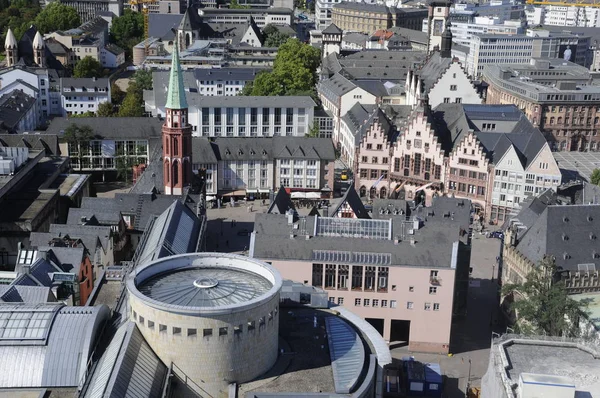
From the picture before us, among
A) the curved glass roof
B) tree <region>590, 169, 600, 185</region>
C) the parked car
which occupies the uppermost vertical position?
the curved glass roof

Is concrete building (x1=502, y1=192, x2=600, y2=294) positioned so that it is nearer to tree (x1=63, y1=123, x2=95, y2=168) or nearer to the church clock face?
tree (x1=63, y1=123, x2=95, y2=168)

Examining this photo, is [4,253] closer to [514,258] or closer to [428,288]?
[428,288]

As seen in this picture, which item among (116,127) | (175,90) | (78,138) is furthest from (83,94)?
(175,90)

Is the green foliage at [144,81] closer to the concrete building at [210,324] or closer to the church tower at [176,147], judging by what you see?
the church tower at [176,147]

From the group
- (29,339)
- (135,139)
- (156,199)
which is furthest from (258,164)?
(29,339)

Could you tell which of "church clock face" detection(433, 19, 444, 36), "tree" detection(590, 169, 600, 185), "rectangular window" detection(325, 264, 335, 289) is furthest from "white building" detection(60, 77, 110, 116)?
"rectangular window" detection(325, 264, 335, 289)

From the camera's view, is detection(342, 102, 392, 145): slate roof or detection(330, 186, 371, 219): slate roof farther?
detection(342, 102, 392, 145): slate roof

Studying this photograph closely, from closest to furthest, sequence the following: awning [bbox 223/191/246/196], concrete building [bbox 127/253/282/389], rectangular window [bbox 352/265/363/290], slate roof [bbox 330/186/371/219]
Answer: concrete building [bbox 127/253/282/389] < rectangular window [bbox 352/265/363/290] < slate roof [bbox 330/186/371/219] < awning [bbox 223/191/246/196]
